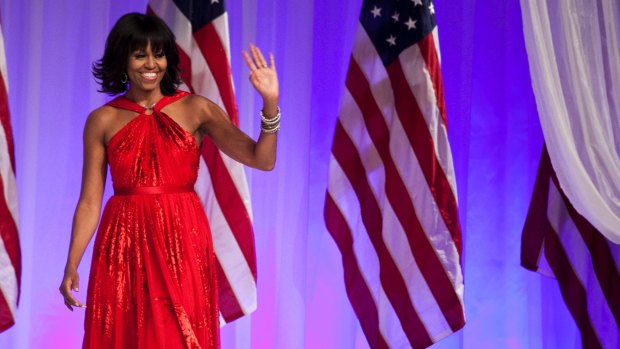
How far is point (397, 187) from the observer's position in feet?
11.6

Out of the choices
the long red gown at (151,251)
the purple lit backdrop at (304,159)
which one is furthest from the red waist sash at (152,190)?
the purple lit backdrop at (304,159)

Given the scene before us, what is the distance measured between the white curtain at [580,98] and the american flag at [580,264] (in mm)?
278

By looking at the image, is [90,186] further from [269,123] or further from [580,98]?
[580,98]

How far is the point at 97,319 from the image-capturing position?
2.68 meters

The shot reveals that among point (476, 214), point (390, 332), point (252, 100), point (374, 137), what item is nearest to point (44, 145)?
point (252, 100)

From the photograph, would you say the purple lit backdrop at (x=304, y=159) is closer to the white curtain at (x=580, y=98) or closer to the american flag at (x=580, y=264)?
the american flag at (x=580, y=264)

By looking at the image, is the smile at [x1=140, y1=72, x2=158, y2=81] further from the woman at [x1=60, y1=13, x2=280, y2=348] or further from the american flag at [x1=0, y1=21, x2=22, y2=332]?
the american flag at [x1=0, y1=21, x2=22, y2=332]

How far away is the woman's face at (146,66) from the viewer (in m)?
2.74

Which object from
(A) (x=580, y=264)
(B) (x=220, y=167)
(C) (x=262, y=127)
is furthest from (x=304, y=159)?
(A) (x=580, y=264)

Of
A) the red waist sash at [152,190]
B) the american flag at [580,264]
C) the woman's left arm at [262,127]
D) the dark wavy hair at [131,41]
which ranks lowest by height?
the american flag at [580,264]

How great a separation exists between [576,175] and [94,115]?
5.72 ft

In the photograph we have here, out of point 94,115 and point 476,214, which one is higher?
point 94,115

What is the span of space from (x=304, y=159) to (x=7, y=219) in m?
1.28

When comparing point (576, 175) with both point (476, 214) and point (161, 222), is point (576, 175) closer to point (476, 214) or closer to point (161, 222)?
point (476, 214)
